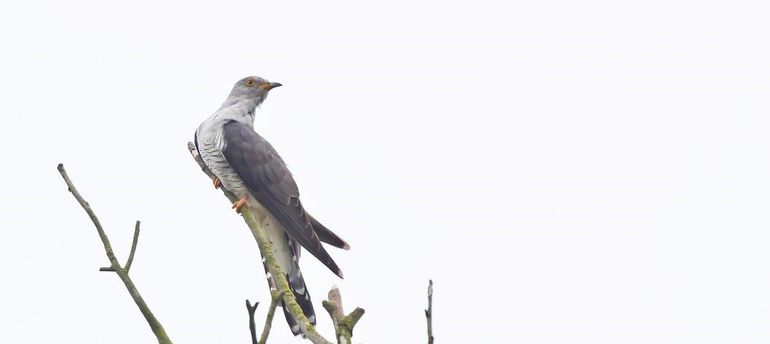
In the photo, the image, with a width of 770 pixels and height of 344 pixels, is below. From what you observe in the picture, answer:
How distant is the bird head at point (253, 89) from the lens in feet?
25.2

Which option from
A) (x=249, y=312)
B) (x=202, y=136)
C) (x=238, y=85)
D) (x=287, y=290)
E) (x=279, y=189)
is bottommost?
(x=249, y=312)

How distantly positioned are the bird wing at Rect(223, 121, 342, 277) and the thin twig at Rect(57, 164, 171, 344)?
3239 millimetres

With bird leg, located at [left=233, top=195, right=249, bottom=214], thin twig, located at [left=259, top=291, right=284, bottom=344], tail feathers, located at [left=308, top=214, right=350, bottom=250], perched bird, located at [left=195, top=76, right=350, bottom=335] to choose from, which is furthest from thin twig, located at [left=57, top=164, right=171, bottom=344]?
tail feathers, located at [left=308, top=214, right=350, bottom=250]

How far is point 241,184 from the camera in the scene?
683 cm

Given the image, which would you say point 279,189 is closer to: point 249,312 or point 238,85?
point 238,85

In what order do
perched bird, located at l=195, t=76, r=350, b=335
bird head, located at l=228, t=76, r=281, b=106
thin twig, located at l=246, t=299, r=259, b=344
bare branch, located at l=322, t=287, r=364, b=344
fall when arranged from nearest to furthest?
1. thin twig, located at l=246, t=299, r=259, b=344
2. bare branch, located at l=322, t=287, r=364, b=344
3. perched bird, located at l=195, t=76, r=350, b=335
4. bird head, located at l=228, t=76, r=281, b=106

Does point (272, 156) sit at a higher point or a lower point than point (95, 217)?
higher

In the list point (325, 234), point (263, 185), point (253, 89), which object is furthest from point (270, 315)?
point (253, 89)

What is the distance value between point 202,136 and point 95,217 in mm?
4140

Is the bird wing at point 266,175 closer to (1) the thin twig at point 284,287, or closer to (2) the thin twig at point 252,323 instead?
(1) the thin twig at point 284,287

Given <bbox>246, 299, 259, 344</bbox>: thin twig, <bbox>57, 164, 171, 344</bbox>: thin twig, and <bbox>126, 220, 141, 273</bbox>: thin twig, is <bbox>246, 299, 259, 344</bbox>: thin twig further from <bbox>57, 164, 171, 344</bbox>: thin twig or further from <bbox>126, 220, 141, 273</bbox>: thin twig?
<bbox>126, 220, 141, 273</bbox>: thin twig

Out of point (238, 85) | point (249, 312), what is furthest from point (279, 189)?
point (249, 312)

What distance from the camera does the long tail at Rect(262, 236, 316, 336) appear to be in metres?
5.58

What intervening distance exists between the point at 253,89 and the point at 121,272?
4.88m
